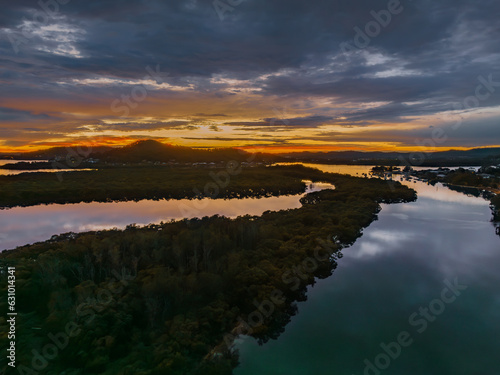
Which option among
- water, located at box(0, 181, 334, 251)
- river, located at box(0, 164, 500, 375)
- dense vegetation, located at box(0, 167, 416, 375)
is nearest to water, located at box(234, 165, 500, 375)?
river, located at box(0, 164, 500, 375)

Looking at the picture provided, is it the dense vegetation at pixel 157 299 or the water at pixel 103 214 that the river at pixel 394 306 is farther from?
the dense vegetation at pixel 157 299

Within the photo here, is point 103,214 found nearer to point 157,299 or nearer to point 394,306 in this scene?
point 157,299

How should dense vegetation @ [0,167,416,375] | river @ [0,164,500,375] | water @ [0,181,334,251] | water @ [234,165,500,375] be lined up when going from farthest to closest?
water @ [0,181,334,251] → river @ [0,164,500,375] → water @ [234,165,500,375] → dense vegetation @ [0,167,416,375]

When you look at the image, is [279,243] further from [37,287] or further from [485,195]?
[485,195]

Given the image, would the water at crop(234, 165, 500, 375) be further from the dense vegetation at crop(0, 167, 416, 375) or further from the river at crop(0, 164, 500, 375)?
the dense vegetation at crop(0, 167, 416, 375)

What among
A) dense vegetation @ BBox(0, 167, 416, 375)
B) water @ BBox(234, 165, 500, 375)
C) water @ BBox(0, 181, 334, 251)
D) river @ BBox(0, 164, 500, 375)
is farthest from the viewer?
water @ BBox(0, 181, 334, 251)

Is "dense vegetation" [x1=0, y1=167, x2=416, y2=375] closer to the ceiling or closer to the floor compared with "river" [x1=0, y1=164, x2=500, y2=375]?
closer to the ceiling

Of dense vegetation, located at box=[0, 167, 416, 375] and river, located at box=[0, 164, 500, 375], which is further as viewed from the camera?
river, located at box=[0, 164, 500, 375]

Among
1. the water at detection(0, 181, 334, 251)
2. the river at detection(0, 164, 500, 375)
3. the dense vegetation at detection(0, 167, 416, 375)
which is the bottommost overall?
the water at detection(0, 181, 334, 251)

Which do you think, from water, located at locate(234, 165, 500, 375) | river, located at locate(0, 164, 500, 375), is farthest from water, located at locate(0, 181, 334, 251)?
water, located at locate(234, 165, 500, 375)
